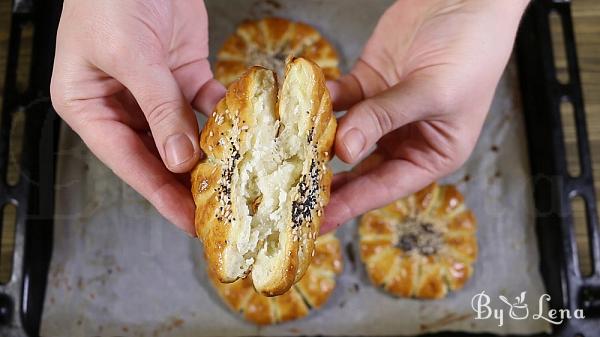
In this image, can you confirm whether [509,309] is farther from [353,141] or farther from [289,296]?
[353,141]

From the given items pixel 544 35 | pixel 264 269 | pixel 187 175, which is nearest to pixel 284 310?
pixel 187 175

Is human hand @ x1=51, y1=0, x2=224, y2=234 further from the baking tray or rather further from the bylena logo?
the bylena logo

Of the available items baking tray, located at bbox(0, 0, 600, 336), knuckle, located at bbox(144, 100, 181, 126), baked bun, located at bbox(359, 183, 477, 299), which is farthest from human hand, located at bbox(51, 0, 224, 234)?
baked bun, located at bbox(359, 183, 477, 299)

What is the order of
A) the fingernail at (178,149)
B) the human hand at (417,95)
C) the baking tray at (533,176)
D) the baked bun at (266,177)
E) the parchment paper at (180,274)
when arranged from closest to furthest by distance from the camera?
the baked bun at (266,177) < the fingernail at (178,149) < the human hand at (417,95) < the baking tray at (533,176) < the parchment paper at (180,274)

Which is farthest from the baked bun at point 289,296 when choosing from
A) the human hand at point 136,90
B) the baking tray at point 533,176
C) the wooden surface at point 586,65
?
the wooden surface at point 586,65

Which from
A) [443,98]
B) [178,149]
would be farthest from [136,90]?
[443,98]

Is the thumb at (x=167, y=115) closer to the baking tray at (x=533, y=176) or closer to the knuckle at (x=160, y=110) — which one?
the knuckle at (x=160, y=110)
